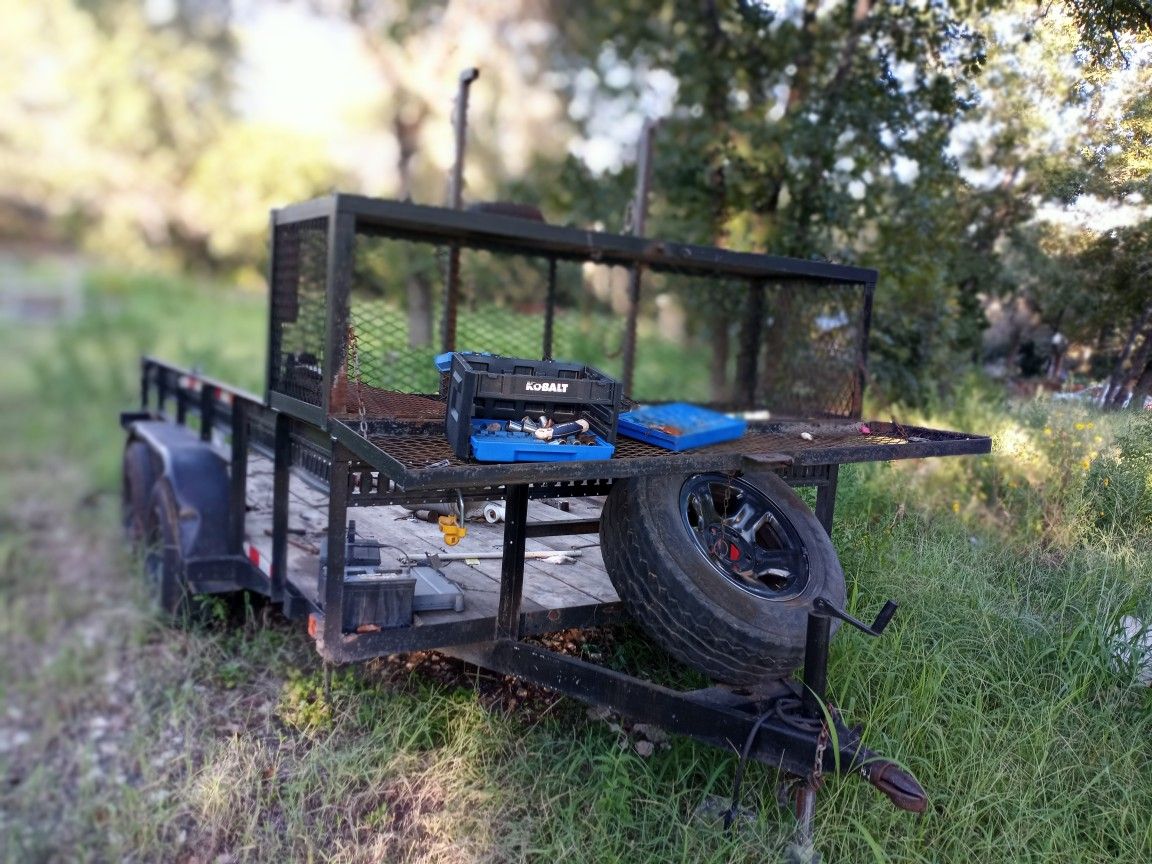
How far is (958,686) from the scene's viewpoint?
3.25 metres

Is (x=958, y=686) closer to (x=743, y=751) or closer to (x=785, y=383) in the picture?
(x=743, y=751)

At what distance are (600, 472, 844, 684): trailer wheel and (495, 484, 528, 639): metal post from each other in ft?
0.89

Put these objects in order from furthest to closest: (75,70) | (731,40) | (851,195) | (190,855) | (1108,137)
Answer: (75,70)
(731,40)
(851,195)
(1108,137)
(190,855)

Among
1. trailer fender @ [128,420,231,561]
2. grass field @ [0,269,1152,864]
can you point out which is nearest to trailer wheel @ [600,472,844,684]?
grass field @ [0,269,1152,864]

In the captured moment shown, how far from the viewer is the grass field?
9.54 ft

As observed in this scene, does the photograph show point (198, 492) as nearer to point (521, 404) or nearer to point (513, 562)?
point (513, 562)

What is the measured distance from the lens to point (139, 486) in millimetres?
5125

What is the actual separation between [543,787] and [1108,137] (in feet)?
11.1

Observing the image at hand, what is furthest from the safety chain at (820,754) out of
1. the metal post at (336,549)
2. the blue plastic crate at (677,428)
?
the metal post at (336,549)

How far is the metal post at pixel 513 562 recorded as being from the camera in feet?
9.45

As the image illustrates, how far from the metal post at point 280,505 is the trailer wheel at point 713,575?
1.30 metres

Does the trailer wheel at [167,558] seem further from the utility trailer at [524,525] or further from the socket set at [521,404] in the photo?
the socket set at [521,404]

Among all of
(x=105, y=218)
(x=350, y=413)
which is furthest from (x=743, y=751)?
(x=105, y=218)

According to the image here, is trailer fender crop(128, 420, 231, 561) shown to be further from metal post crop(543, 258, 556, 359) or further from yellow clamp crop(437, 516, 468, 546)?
metal post crop(543, 258, 556, 359)
